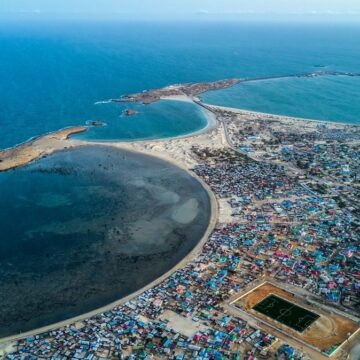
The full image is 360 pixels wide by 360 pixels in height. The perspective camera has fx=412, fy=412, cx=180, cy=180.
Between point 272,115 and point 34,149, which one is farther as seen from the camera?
point 272,115

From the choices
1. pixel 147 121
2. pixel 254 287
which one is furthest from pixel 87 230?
pixel 147 121

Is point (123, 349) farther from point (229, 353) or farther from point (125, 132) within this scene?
point (125, 132)

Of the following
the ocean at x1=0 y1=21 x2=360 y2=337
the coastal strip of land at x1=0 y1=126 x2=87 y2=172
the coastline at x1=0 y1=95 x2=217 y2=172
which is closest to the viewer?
the ocean at x1=0 y1=21 x2=360 y2=337

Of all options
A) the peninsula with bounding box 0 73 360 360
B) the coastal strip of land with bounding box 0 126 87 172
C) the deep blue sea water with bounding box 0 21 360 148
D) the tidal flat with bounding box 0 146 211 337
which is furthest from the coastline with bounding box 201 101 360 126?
the coastal strip of land with bounding box 0 126 87 172

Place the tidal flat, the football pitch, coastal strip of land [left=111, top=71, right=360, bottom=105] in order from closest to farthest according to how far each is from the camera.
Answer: the football pitch < the tidal flat < coastal strip of land [left=111, top=71, right=360, bottom=105]

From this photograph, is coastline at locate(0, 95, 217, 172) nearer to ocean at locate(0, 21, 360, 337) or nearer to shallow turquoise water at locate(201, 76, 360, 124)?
ocean at locate(0, 21, 360, 337)

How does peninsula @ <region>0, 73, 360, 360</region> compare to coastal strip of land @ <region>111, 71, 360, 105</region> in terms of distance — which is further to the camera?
coastal strip of land @ <region>111, 71, 360, 105</region>

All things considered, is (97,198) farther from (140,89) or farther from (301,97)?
(301,97)

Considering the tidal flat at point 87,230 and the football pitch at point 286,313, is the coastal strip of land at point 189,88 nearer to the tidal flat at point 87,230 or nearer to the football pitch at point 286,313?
the tidal flat at point 87,230
